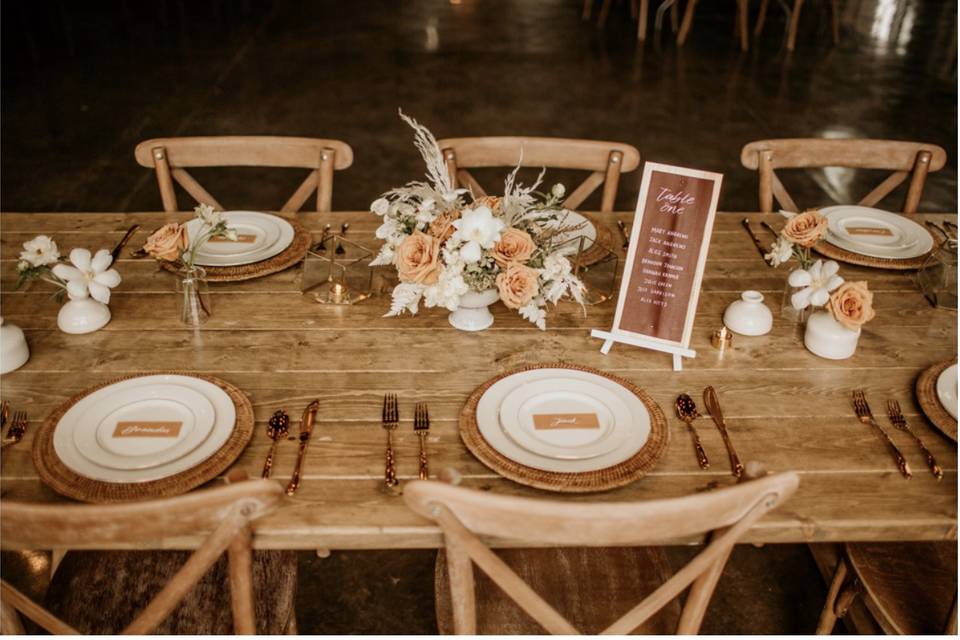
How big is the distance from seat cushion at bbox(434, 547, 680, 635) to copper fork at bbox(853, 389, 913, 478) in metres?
0.46

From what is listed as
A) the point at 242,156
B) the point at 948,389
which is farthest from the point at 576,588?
the point at 242,156

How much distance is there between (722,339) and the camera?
160cm

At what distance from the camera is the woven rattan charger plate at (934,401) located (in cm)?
137

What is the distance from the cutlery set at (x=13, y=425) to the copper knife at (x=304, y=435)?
463mm

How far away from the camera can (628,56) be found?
21.3 ft

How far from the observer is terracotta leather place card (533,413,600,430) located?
4.46ft

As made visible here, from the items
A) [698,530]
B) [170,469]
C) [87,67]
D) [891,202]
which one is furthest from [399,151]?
[698,530]

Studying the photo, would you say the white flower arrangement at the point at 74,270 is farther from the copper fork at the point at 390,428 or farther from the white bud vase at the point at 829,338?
the white bud vase at the point at 829,338

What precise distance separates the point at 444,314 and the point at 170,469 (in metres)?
0.67

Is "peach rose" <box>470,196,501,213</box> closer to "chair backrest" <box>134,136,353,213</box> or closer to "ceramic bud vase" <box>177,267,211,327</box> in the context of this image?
"ceramic bud vase" <box>177,267,211,327</box>

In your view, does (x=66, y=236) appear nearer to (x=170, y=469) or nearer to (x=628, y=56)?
(x=170, y=469)

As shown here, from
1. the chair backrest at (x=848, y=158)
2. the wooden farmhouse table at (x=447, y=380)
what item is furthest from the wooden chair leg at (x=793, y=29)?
the wooden farmhouse table at (x=447, y=380)

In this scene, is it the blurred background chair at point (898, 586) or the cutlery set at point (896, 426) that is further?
the blurred background chair at point (898, 586)

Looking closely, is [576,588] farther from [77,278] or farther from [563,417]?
[77,278]
